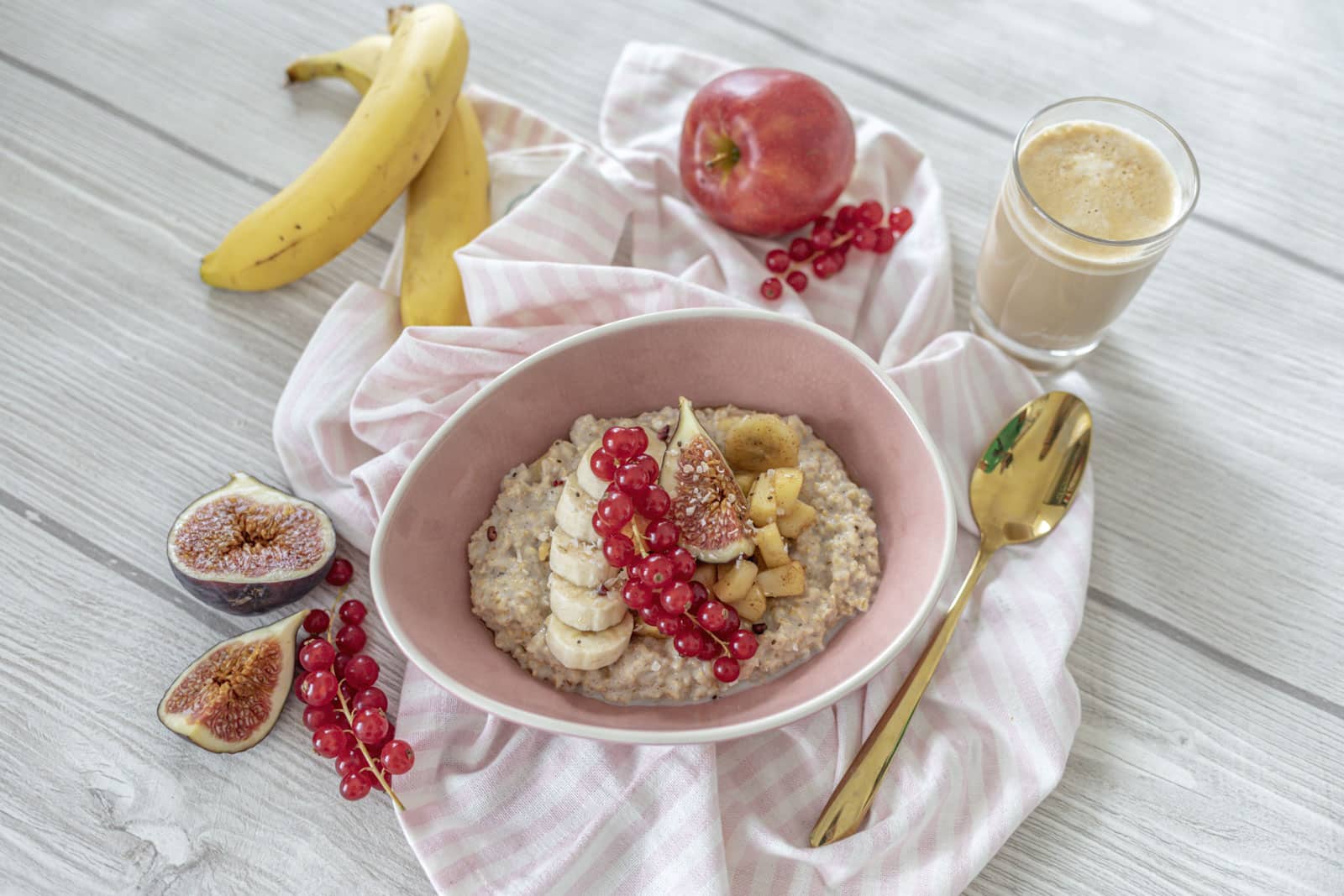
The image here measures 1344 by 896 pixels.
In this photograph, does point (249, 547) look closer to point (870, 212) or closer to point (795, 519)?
point (795, 519)

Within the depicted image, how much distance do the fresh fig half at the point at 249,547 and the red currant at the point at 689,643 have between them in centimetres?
63

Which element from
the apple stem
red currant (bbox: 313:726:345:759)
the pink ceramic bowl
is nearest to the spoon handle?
the pink ceramic bowl

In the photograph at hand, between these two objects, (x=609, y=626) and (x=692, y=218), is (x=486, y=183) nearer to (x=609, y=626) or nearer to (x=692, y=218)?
(x=692, y=218)

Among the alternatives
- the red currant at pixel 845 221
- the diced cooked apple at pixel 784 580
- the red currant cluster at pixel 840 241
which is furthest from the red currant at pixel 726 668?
the red currant at pixel 845 221

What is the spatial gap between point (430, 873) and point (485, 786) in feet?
0.48

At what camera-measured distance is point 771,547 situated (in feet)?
5.16

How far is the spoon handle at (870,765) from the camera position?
1.60 metres

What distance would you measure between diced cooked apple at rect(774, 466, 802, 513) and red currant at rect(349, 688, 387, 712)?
0.69m

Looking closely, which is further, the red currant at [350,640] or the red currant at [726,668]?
the red currant at [350,640]

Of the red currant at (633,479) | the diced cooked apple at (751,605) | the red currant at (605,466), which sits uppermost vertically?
the red currant at (633,479)

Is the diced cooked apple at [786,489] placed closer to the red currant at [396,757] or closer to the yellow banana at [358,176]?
the red currant at [396,757]

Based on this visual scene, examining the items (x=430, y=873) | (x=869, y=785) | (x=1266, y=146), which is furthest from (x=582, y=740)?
(x=1266, y=146)

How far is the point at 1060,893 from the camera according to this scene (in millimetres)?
1633

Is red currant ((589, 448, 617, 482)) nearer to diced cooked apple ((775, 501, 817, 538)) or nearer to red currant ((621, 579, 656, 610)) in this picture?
red currant ((621, 579, 656, 610))
